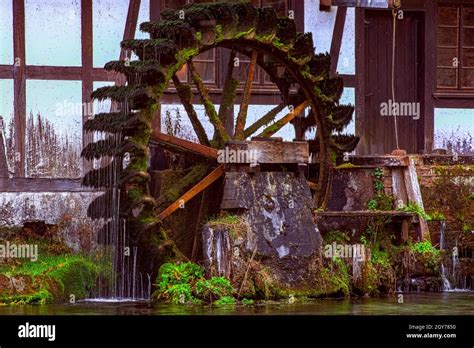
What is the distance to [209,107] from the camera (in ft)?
52.6

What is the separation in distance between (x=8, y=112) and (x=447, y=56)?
20.5 ft

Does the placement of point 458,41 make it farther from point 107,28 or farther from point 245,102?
point 107,28

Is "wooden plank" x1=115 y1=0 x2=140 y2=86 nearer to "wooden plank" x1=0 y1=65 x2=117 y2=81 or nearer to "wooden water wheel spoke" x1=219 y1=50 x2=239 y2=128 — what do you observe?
"wooden plank" x1=0 y1=65 x2=117 y2=81

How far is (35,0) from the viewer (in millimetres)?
16609

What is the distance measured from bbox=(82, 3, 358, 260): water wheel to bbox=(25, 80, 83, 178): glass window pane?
1.30m

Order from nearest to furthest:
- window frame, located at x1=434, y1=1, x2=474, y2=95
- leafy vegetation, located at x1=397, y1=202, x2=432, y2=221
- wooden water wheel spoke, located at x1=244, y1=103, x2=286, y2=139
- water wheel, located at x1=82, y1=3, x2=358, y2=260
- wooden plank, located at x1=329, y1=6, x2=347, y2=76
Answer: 1. water wheel, located at x1=82, y1=3, x2=358, y2=260
2. leafy vegetation, located at x1=397, y1=202, x2=432, y2=221
3. wooden water wheel spoke, located at x1=244, y1=103, x2=286, y2=139
4. wooden plank, located at x1=329, y1=6, x2=347, y2=76
5. window frame, located at x1=434, y1=1, x2=474, y2=95

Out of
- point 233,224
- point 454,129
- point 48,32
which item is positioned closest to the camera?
point 233,224

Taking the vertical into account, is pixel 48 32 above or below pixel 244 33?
above

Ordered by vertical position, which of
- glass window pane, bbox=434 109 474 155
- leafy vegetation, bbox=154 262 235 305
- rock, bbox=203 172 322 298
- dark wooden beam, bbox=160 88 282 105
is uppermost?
dark wooden beam, bbox=160 88 282 105

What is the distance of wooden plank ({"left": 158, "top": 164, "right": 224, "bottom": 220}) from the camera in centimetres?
1541

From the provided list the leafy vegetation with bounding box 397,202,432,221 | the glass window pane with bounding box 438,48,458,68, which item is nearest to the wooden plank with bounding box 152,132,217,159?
the leafy vegetation with bounding box 397,202,432,221

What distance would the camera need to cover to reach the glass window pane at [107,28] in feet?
55.3

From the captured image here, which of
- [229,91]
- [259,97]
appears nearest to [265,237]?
[229,91]
